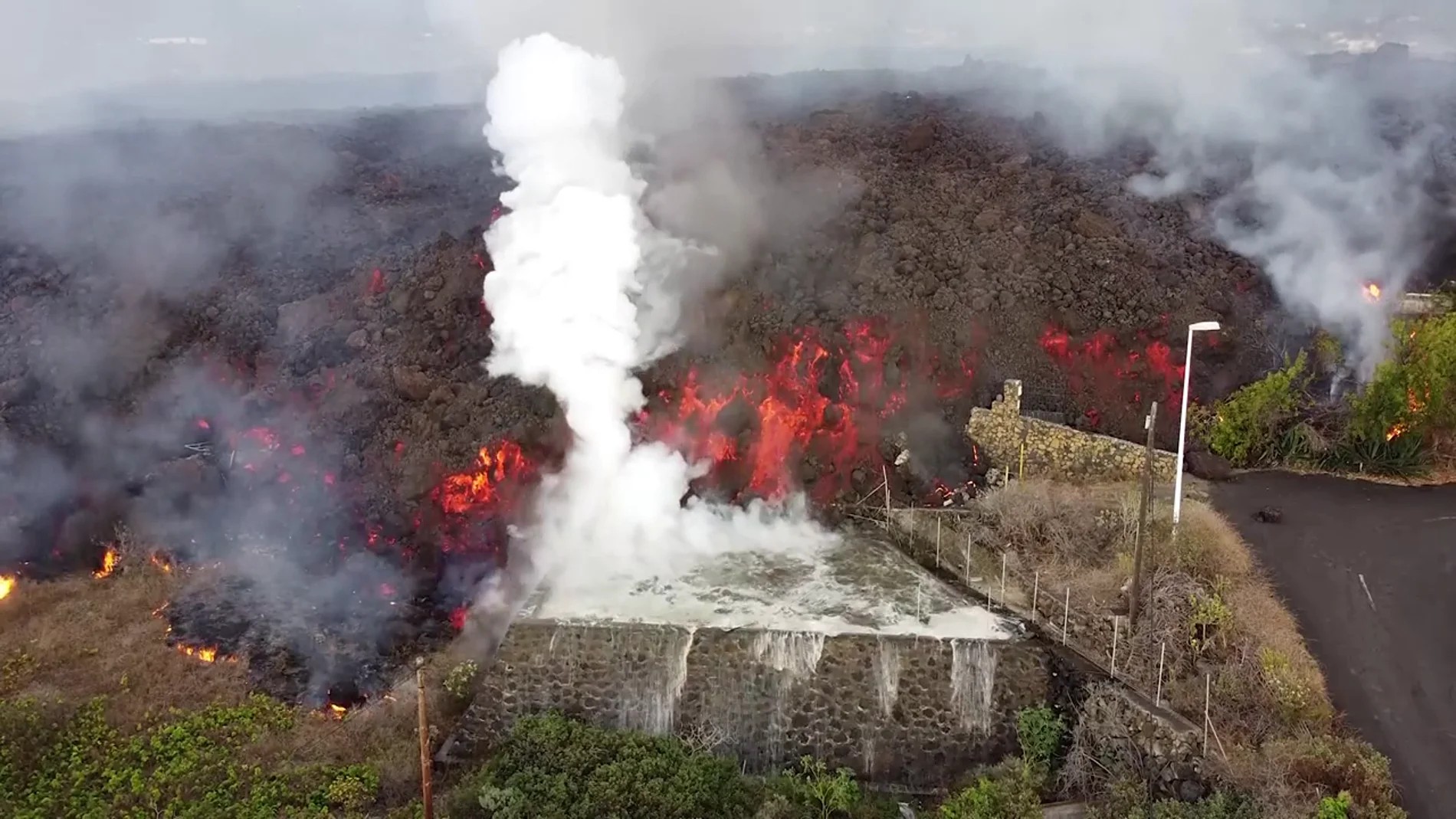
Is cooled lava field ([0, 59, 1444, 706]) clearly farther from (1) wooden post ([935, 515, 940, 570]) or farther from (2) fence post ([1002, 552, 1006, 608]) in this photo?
(2) fence post ([1002, 552, 1006, 608])

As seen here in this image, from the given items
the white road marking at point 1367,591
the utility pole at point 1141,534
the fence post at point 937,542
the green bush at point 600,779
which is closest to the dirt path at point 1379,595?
the white road marking at point 1367,591

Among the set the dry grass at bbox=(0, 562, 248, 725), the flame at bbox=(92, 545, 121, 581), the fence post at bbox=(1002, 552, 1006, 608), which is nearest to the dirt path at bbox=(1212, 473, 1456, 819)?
the fence post at bbox=(1002, 552, 1006, 608)

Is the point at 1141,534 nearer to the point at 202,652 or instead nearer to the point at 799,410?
the point at 799,410

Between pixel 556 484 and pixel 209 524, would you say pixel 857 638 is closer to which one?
pixel 556 484

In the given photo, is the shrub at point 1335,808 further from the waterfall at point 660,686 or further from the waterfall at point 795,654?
the waterfall at point 660,686

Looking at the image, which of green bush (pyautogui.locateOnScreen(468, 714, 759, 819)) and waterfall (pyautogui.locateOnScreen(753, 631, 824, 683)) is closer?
green bush (pyautogui.locateOnScreen(468, 714, 759, 819))

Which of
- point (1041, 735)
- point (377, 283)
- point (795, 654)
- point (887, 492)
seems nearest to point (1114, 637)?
point (1041, 735)
